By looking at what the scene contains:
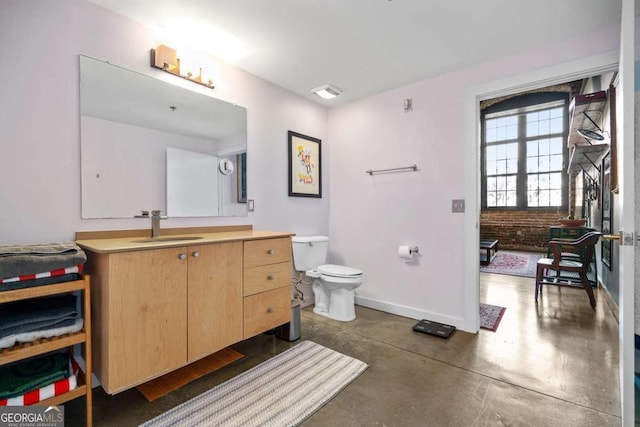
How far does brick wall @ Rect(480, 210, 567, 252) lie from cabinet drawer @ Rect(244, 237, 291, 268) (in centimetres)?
656

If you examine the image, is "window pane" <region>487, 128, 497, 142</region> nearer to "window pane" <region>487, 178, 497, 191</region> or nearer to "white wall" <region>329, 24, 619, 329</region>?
"window pane" <region>487, 178, 497, 191</region>

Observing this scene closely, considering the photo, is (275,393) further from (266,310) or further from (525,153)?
(525,153)

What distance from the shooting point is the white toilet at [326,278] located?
2.66 metres

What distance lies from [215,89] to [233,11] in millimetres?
668

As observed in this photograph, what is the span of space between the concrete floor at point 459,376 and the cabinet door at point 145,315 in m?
0.27

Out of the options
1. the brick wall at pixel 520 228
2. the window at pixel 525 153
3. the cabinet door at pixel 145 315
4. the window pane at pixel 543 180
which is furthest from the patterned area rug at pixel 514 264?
the cabinet door at pixel 145 315

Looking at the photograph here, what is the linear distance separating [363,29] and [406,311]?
8.03 ft

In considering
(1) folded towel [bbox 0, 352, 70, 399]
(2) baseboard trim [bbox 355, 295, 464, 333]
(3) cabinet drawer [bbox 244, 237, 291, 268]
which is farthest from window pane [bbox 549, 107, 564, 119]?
(1) folded towel [bbox 0, 352, 70, 399]

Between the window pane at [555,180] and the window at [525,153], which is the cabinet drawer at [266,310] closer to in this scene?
the window at [525,153]

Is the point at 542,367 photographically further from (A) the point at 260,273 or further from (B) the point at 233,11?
(B) the point at 233,11

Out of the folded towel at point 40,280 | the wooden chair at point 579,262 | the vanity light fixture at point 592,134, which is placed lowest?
the wooden chair at point 579,262

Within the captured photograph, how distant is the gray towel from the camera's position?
1143 mm

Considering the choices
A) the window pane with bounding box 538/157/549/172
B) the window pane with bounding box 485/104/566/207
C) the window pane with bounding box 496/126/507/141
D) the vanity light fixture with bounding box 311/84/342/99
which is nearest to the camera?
the vanity light fixture with bounding box 311/84/342/99

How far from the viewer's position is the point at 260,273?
78.9 inches
